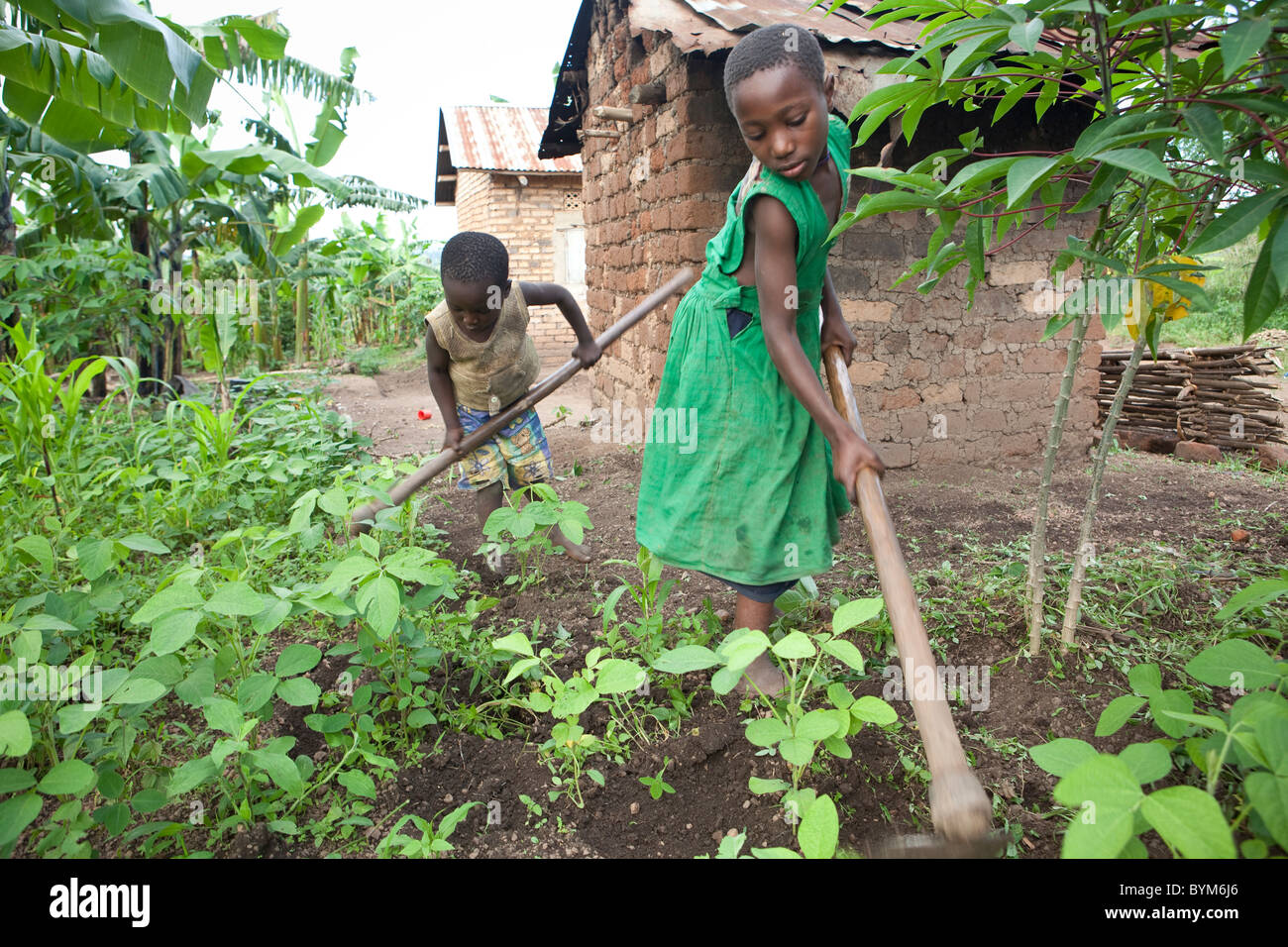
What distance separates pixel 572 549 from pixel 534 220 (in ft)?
32.6

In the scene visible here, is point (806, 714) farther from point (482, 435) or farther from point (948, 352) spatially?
point (948, 352)

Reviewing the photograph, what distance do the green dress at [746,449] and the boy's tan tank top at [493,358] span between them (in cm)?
125

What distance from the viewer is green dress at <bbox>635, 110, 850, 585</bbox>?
6.10ft

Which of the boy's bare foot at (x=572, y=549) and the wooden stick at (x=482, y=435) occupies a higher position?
the wooden stick at (x=482, y=435)

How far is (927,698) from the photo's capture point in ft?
3.95

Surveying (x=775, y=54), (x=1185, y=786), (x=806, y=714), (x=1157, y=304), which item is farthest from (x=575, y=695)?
(x=1157, y=304)

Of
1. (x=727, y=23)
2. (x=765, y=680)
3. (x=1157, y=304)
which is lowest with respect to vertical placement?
(x=765, y=680)

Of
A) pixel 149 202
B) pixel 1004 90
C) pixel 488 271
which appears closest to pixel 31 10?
pixel 488 271

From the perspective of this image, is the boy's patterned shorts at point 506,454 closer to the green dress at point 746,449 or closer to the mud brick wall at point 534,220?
the green dress at point 746,449

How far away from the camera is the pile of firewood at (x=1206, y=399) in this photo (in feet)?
17.4

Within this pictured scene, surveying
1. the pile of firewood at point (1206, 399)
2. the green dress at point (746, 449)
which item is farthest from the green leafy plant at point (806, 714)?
the pile of firewood at point (1206, 399)

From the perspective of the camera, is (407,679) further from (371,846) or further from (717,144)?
(717,144)

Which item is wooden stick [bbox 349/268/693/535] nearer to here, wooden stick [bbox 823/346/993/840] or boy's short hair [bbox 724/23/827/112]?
boy's short hair [bbox 724/23/827/112]

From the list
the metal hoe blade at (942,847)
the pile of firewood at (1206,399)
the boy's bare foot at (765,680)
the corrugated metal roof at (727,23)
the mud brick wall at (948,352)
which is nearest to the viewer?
the metal hoe blade at (942,847)
